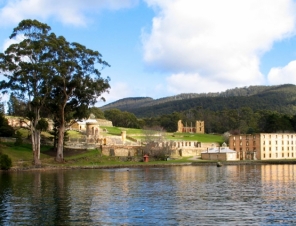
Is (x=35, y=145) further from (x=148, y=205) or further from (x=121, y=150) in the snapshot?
(x=148, y=205)

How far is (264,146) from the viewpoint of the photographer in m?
103

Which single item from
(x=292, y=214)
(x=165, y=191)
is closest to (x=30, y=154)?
(x=165, y=191)

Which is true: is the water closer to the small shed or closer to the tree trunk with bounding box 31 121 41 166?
the tree trunk with bounding box 31 121 41 166

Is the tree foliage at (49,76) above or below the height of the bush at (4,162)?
above

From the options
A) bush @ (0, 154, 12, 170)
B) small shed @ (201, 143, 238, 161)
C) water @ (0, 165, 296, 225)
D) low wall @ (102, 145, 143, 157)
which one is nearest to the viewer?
water @ (0, 165, 296, 225)

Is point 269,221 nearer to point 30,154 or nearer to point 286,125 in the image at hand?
point 30,154

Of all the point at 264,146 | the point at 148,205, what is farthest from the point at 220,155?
the point at 148,205

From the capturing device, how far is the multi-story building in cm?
10225

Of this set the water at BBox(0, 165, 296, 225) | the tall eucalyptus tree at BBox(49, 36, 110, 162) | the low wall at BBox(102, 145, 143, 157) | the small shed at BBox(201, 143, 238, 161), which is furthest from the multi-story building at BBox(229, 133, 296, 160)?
the water at BBox(0, 165, 296, 225)

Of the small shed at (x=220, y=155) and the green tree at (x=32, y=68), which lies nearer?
the green tree at (x=32, y=68)

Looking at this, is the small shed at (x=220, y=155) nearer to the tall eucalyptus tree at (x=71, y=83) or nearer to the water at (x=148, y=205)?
the tall eucalyptus tree at (x=71, y=83)

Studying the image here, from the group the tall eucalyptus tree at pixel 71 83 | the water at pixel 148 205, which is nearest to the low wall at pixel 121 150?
the tall eucalyptus tree at pixel 71 83

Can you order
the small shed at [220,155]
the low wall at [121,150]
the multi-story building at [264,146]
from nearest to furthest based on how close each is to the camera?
the low wall at [121,150], the small shed at [220,155], the multi-story building at [264,146]

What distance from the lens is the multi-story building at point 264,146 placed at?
102250 mm
